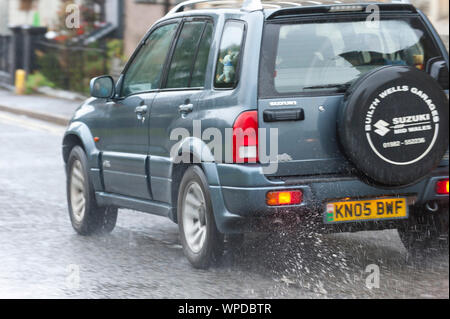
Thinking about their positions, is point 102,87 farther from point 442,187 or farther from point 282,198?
point 442,187

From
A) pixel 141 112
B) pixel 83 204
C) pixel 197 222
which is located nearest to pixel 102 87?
pixel 141 112

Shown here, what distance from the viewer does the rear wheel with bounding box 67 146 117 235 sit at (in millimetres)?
8773

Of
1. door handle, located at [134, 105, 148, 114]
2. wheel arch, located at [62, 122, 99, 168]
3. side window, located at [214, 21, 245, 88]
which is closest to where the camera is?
side window, located at [214, 21, 245, 88]

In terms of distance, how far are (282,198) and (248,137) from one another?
0.43 m

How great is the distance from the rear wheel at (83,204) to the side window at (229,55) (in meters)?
2.25

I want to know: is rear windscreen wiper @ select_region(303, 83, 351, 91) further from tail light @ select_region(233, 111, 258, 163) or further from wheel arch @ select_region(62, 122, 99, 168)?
wheel arch @ select_region(62, 122, 99, 168)

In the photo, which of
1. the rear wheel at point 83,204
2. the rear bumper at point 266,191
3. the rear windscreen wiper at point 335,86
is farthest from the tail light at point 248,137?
the rear wheel at point 83,204

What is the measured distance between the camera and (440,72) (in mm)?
7066

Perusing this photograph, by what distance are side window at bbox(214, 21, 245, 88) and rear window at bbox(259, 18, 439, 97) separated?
0.73 ft

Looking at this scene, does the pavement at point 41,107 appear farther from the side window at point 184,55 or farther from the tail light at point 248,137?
the tail light at point 248,137

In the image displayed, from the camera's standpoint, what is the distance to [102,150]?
8508 millimetres

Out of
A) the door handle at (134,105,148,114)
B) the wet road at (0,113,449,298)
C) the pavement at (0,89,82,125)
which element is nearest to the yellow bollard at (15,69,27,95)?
the pavement at (0,89,82,125)

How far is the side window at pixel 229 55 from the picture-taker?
266 inches
